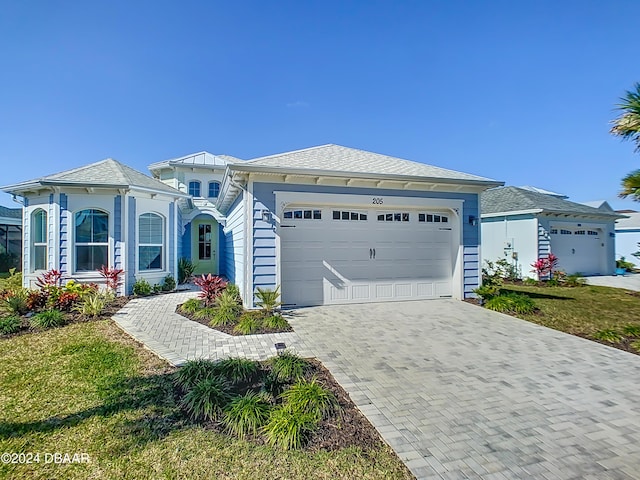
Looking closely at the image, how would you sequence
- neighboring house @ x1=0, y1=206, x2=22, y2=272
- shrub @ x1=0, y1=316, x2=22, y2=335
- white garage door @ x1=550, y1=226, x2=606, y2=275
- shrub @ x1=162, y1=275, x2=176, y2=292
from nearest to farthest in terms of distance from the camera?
shrub @ x1=0, y1=316, x2=22, y2=335, shrub @ x1=162, y1=275, x2=176, y2=292, white garage door @ x1=550, y1=226, x2=606, y2=275, neighboring house @ x1=0, y1=206, x2=22, y2=272

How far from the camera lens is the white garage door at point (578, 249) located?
51.4 feet

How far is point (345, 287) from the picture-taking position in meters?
8.53

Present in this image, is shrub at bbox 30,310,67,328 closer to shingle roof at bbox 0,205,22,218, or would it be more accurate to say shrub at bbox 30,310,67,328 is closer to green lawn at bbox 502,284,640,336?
green lawn at bbox 502,284,640,336

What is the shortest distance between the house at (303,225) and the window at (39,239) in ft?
0.12

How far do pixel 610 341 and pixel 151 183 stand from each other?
1280cm

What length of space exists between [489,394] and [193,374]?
3641 mm

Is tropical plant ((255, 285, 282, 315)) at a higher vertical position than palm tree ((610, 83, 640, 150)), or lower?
lower

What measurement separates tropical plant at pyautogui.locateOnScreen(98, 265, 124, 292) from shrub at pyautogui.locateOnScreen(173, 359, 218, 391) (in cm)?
658

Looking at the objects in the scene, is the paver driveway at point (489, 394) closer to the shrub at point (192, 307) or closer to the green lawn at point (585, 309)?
the green lawn at point (585, 309)

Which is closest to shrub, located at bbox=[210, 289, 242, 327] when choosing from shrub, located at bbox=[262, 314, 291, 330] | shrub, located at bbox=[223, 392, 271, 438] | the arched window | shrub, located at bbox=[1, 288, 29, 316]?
shrub, located at bbox=[262, 314, 291, 330]

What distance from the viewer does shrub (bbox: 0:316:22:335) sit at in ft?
19.9

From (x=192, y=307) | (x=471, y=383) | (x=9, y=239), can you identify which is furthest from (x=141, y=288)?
(x=9, y=239)

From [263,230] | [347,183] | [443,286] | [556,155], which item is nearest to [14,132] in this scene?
[263,230]

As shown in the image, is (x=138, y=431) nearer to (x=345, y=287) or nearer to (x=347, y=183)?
(x=345, y=287)
